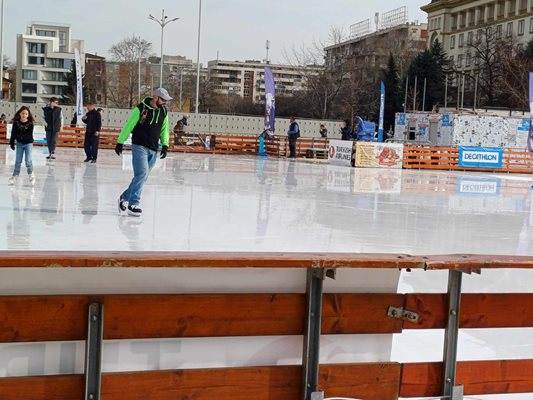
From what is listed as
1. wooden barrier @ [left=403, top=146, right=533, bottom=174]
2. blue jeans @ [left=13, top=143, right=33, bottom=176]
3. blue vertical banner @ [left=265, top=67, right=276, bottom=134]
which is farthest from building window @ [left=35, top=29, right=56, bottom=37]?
blue jeans @ [left=13, top=143, right=33, bottom=176]

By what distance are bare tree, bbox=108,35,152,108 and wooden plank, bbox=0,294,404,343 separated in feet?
232

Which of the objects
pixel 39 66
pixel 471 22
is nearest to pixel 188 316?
pixel 471 22

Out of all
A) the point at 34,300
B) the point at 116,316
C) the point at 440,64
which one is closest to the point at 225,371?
the point at 116,316

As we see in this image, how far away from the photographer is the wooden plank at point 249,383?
3.17 m

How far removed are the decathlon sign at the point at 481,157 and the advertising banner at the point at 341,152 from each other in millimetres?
4949

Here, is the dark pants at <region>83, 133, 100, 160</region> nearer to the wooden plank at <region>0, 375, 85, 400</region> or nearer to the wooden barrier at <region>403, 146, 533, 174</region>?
the wooden barrier at <region>403, 146, 533, 174</region>

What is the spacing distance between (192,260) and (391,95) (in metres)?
73.9

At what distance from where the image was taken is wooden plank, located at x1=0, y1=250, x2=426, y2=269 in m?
2.88

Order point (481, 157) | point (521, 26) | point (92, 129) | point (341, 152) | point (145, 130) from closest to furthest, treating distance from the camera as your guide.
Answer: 1. point (145, 130)
2. point (92, 129)
3. point (341, 152)
4. point (481, 157)
5. point (521, 26)

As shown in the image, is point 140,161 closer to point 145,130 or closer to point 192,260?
point 145,130

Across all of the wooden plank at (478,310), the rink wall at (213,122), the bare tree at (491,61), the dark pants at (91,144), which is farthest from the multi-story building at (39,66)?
the wooden plank at (478,310)

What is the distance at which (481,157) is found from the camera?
103ft

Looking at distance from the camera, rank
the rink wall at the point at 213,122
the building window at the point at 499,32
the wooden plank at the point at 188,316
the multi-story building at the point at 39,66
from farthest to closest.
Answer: the multi-story building at the point at 39,66 → the building window at the point at 499,32 → the rink wall at the point at 213,122 → the wooden plank at the point at 188,316

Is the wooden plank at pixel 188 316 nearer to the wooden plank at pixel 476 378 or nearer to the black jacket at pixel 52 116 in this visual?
the wooden plank at pixel 476 378
